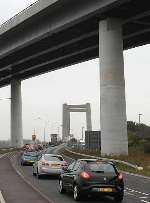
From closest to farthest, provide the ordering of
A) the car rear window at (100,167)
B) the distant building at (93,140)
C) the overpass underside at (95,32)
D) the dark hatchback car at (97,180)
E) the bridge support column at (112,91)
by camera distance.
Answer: the dark hatchback car at (97,180), the car rear window at (100,167), the overpass underside at (95,32), the bridge support column at (112,91), the distant building at (93,140)

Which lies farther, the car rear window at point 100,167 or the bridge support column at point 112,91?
the bridge support column at point 112,91

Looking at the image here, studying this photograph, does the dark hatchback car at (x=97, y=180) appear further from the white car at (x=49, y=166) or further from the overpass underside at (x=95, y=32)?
the overpass underside at (x=95, y=32)

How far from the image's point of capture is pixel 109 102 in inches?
1982

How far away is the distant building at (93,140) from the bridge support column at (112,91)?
13.2m

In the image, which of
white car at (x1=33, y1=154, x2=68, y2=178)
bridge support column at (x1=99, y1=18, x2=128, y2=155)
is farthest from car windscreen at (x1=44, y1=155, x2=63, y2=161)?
bridge support column at (x1=99, y1=18, x2=128, y2=155)

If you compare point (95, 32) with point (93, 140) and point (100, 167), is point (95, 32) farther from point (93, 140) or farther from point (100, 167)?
point (100, 167)

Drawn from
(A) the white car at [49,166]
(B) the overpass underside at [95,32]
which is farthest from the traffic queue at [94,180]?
(B) the overpass underside at [95,32]

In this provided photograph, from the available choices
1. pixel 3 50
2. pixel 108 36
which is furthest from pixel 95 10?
pixel 3 50

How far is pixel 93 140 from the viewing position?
65.6m

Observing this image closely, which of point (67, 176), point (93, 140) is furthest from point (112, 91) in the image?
point (67, 176)

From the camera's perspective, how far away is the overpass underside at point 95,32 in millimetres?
49812

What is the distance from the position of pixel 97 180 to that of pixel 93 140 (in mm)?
46503

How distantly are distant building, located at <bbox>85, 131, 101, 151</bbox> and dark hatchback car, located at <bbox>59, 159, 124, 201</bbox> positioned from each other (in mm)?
44360

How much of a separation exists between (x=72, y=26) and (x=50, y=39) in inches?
362
